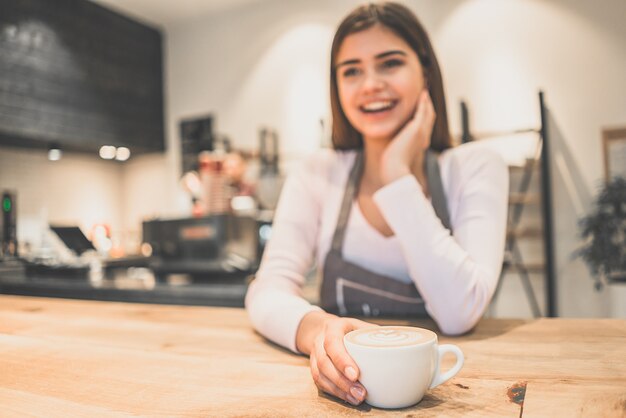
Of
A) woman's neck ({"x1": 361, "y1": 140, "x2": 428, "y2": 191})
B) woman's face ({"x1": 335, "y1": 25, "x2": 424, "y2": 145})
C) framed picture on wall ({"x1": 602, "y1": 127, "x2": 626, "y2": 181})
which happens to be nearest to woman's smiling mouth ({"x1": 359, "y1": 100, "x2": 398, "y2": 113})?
woman's face ({"x1": 335, "y1": 25, "x2": 424, "y2": 145})

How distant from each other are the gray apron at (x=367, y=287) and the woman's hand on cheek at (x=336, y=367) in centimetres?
48

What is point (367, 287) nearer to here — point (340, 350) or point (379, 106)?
point (379, 106)

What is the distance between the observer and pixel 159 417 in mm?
487

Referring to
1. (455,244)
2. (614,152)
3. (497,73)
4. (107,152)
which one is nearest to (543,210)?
(614,152)

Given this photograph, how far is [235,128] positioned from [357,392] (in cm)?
396

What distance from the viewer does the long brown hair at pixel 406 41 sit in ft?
3.75

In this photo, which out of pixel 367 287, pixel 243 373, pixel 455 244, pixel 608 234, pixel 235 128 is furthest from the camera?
pixel 235 128

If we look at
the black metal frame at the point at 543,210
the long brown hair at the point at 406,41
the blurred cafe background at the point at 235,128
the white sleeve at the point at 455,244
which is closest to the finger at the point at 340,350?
the white sleeve at the point at 455,244

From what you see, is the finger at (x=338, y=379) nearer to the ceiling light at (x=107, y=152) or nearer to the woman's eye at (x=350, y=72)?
the woman's eye at (x=350, y=72)

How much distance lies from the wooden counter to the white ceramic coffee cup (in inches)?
0.6

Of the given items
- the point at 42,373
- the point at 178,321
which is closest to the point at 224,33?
the point at 178,321

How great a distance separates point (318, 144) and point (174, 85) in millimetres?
1622

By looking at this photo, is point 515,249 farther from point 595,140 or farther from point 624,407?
point 624,407

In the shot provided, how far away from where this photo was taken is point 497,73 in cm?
341
